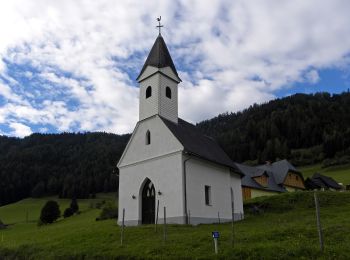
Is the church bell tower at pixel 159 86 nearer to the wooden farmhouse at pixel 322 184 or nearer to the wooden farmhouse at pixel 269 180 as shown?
the wooden farmhouse at pixel 269 180

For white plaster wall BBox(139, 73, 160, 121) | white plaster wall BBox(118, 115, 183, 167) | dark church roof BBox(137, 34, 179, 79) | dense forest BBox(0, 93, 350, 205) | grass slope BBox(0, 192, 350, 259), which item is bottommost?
grass slope BBox(0, 192, 350, 259)

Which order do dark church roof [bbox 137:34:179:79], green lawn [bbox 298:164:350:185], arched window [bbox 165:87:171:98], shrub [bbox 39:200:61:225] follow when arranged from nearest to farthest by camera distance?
arched window [bbox 165:87:171:98]
dark church roof [bbox 137:34:179:79]
shrub [bbox 39:200:61:225]
green lawn [bbox 298:164:350:185]

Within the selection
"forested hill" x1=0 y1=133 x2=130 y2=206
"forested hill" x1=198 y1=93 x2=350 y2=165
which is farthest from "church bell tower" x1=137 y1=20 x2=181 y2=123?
"forested hill" x1=0 y1=133 x2=130 y2=206

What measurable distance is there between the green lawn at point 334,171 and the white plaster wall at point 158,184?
5393cm

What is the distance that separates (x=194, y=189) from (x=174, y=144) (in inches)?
137

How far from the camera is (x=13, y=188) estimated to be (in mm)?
118875

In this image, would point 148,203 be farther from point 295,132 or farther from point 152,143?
point 295,132

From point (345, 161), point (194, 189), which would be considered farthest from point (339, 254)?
point (345, 161)

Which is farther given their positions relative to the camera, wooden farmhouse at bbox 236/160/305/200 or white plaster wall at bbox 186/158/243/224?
wooden farmhouse at bbox 236/160/305/200

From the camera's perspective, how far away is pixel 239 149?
12312 centimetres

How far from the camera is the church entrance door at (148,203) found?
90.2 feet

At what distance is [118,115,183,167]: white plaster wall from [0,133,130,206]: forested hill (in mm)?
84478

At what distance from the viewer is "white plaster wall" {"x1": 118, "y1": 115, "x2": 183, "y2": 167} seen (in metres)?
27.1

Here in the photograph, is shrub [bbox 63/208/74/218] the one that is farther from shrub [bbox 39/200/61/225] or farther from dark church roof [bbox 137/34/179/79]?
dark church roof [bbox 137/34/179/79]
